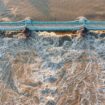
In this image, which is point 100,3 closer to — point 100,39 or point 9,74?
point 100,39

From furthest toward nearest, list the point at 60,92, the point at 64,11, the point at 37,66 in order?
the point at 64,11
the point at 37,66
the point at 60,92

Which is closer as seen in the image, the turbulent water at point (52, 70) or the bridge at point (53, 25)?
the turbulent water at point (52, 70)

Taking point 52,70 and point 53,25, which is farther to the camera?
point 53,25

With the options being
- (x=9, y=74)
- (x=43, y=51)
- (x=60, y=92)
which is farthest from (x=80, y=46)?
(x=9, y=74)

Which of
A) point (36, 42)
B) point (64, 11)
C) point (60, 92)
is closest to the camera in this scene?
point (60, 92)

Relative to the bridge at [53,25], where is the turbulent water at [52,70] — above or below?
below

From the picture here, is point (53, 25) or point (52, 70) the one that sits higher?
point (53, 25)
